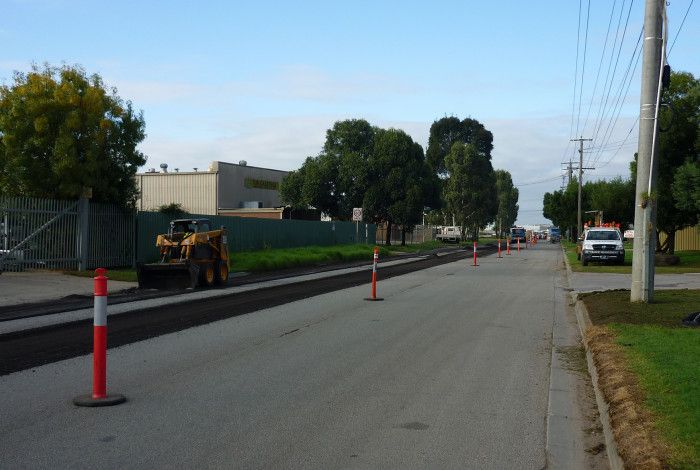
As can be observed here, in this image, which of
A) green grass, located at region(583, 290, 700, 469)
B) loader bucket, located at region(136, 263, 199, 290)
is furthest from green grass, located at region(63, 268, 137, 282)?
green grass, located at region(583, 290, 700, 469)

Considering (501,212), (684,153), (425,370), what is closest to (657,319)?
(425,370)

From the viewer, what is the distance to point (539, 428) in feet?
21.6

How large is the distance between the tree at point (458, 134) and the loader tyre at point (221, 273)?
238ft

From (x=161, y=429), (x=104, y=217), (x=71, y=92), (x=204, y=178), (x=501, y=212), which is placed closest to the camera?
(x=161, y=429)

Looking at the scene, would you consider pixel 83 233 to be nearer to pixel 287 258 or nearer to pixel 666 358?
pixel 287 258

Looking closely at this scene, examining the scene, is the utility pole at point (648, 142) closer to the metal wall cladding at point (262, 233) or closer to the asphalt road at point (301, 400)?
the asphalt road at point (301, 400)

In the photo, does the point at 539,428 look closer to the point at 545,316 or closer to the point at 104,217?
the point at 545,316

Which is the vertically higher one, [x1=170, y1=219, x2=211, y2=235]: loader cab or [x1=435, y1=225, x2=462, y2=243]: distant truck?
[x1=170, y1=219, x2=211, y2=235]: loader cab

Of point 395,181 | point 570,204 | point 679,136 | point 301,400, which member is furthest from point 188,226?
point 570,204

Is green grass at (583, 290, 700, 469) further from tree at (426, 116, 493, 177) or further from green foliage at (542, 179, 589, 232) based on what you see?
tree at (426, 116, 493, 177)

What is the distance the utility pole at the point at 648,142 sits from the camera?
572 inches

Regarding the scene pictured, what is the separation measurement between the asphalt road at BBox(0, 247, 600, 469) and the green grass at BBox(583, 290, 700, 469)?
864 mm

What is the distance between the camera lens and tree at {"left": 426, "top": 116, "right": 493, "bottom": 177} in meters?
94.1

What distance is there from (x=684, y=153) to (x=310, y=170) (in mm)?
32216
